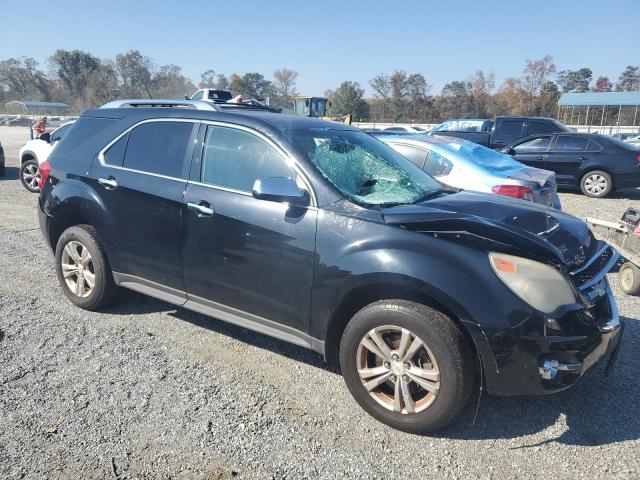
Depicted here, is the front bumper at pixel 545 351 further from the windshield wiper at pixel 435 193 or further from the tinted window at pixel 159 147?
the tinted window at pixel 159 147

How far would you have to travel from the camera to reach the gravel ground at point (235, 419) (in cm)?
250

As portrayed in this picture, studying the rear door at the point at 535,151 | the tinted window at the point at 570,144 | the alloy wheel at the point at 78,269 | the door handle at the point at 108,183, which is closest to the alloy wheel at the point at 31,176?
the alloy wheel at the point at 78,269

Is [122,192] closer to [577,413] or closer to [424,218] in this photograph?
[424,218]

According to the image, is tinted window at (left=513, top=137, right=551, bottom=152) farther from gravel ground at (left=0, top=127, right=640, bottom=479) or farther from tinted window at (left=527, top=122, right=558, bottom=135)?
gravel ground at (left=0, top=127, right=640, bottom=479)

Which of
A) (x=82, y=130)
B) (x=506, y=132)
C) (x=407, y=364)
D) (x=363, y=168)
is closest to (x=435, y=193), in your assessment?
(x=363, y=168)

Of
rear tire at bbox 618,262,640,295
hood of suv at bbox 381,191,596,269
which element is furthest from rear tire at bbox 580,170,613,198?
hood of suv at bbox 381,191,596,269

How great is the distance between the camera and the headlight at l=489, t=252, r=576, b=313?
8.22 ft

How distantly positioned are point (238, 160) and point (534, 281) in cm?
213

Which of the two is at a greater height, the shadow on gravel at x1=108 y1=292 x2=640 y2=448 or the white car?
the white car

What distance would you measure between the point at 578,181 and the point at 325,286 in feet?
36.6

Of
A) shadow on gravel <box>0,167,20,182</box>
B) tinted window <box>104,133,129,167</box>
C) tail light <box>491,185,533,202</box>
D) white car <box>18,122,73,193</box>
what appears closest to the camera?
tinted window <box>104,133,129,167</box>

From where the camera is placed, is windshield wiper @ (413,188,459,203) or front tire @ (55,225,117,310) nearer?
windshield wiper @ (413,188,459,203)

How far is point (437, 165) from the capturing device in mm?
6277

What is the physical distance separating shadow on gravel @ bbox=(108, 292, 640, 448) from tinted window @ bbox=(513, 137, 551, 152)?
32.0 feet
